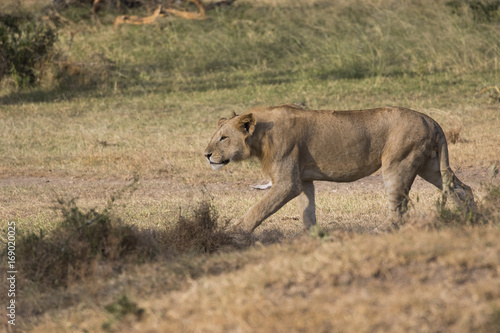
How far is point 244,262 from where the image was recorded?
191 inches

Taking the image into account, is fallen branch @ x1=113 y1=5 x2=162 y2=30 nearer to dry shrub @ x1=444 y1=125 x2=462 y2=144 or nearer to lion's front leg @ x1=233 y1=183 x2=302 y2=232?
dry shrub @ x1=444 y1=125 x2=462 y2=144

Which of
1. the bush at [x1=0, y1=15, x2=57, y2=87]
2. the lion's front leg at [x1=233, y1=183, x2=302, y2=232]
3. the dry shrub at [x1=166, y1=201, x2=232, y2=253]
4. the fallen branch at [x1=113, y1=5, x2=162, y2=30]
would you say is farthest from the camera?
the fallen branch at [x1=113, y1=5, x2=162, y2=30]

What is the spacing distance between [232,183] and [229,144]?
341 cm

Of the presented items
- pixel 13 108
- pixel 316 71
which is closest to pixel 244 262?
pixel 13 108

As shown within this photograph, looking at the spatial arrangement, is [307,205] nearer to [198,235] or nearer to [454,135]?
[198,235]

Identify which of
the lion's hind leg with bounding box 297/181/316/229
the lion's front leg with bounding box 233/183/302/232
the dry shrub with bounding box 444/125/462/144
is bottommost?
the dry shrub with bounding box 444/125/462/144

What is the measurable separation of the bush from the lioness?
10.8 metres

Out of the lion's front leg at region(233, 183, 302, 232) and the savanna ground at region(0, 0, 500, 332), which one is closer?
the savanna ground at region(0, 0, 500, 332)

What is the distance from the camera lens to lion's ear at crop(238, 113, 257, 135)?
6.47 meters

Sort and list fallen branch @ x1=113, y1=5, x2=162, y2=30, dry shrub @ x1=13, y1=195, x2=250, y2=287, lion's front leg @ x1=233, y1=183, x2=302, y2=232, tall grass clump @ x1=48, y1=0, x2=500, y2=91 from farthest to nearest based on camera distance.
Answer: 1. fallen branch @ x1=113, y1=5, x2=162, y2=30
2. tall grass clump @ x1=48, y1=0, x2=500, y2=91
3. lion's front leg @ x1=233, y1=183, x2=302, y2=232
4. dry shrub @ x1=13, y1=195, x2=250, y2=287

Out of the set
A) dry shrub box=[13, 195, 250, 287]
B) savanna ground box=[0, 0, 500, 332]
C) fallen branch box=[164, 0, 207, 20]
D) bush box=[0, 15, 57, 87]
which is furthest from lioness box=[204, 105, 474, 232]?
fallen branch box=[164, 0, 207, 20]

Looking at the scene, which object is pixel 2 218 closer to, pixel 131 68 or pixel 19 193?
pixel 19 193

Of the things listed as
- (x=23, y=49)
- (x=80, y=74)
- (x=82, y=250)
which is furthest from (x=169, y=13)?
(x=82, y=250)

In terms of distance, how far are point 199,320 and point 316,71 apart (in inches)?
562
